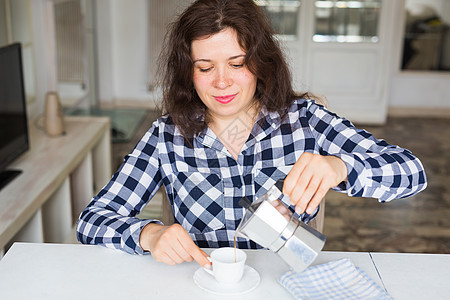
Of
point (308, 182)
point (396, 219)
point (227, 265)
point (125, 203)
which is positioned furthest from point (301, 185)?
point (396, 219)

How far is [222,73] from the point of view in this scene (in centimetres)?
129

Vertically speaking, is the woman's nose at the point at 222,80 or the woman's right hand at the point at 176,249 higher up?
the woman's nose at the point at 222,80

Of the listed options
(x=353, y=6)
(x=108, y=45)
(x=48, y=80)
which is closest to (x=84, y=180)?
(x=48, y=80)

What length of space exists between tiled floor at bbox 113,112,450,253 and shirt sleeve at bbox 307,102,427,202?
1555 mm

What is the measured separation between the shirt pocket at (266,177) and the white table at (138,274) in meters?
0.22

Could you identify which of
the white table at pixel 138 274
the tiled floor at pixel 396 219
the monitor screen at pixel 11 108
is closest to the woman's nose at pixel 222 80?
the white table at pixel 138 274

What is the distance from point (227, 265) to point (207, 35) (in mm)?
559

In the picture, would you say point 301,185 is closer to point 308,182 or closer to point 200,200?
point 308,182

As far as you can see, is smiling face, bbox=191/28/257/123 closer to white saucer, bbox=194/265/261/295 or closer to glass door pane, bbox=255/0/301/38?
white saucer, bbox=194/265/261/295

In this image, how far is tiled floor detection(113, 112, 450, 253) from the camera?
2855mm

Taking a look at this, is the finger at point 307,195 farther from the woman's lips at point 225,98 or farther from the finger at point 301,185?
the woman's lips at point 225,98

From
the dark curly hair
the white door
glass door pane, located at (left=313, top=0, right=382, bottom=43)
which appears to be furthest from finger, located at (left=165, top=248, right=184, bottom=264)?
glass door pane, located at (left=313, top=0, right=382, bottom=43)

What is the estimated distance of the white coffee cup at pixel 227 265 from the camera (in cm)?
103

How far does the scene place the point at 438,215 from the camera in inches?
126
